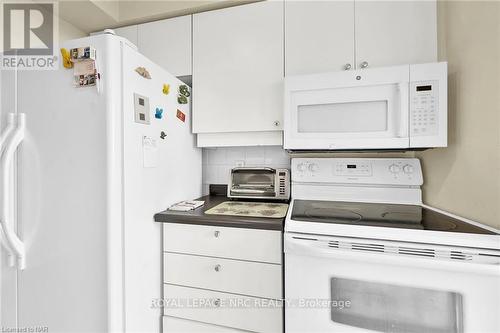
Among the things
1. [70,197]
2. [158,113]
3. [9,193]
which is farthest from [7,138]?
[158,113]

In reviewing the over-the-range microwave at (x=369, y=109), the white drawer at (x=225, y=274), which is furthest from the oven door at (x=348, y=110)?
the white drawer at (x=225, y=274)

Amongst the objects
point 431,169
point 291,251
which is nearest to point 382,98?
point 431,169

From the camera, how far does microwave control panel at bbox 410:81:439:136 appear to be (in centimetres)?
116

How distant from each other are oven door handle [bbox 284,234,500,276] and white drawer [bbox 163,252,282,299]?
0.76 ft

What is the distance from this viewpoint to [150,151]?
1.21m

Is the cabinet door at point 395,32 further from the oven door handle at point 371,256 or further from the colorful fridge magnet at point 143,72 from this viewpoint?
the colorful fridge magnet at point 143,72

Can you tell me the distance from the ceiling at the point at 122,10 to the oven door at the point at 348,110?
0.78 meters

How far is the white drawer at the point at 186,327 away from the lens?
1254mm

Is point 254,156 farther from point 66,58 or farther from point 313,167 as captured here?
point 66,58

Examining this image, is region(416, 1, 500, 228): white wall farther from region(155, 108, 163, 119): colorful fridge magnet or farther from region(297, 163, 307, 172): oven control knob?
region(155, 108, 163, 119): colorful fridge magnet

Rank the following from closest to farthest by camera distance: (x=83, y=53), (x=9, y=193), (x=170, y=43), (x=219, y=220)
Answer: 1. (x=83, y=53)
2. (x=9, y=193)
3. (x=219, y=220)
4. (x=170, y=43)

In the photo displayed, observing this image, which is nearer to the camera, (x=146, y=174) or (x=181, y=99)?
(x=146, y=174)

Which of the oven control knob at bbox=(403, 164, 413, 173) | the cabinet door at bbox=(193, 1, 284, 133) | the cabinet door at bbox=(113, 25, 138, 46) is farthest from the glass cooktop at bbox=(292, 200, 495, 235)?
the cabinet door at bbox=(113, 25, 138, 46)

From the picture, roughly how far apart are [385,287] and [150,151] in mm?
1204
